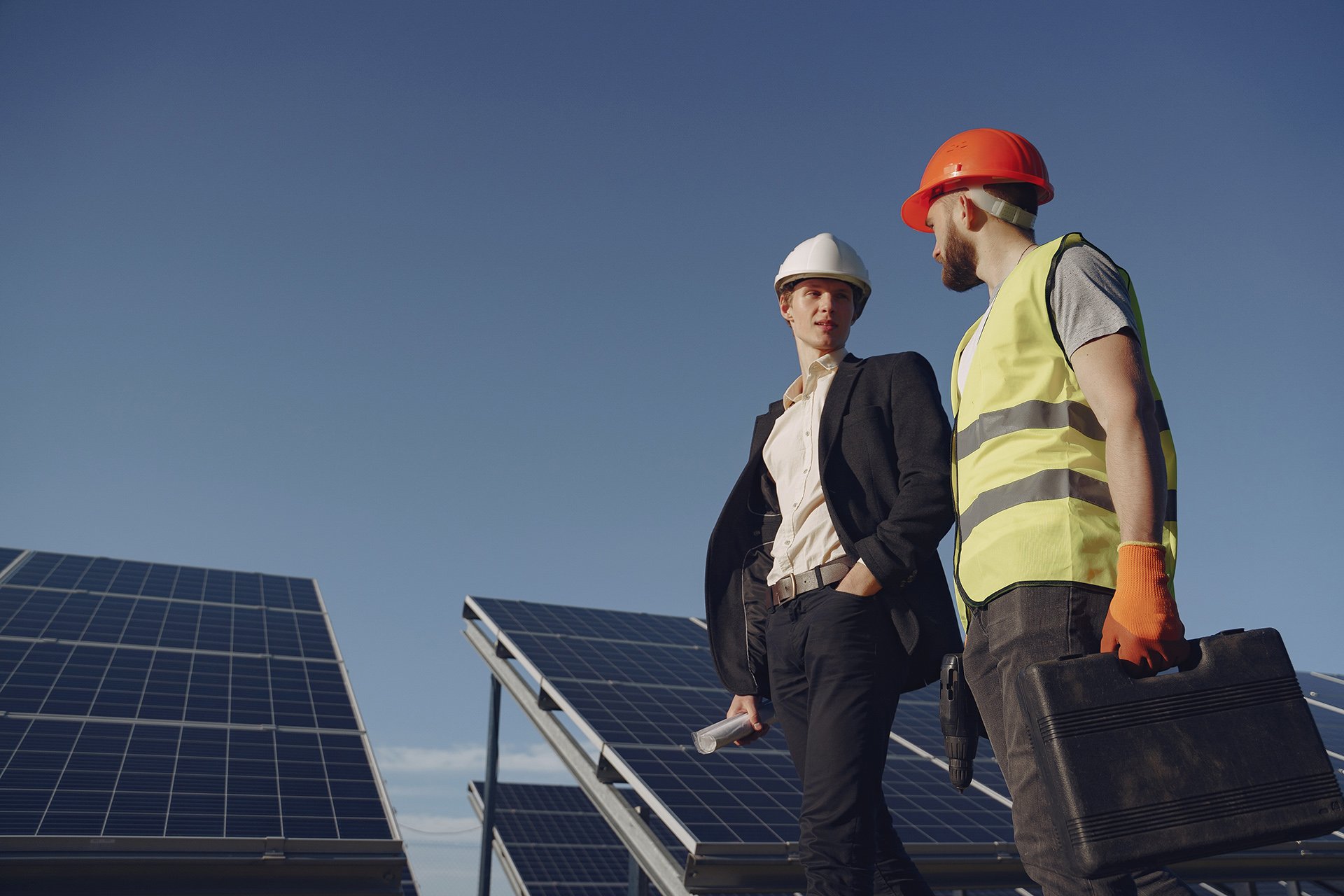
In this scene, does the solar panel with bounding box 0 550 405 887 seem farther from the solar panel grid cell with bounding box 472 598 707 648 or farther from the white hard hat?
the white hard hat

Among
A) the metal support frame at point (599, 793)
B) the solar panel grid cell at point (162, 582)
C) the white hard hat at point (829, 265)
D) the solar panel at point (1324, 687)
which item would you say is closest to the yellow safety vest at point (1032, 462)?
the white hard hat at point (829, 265)

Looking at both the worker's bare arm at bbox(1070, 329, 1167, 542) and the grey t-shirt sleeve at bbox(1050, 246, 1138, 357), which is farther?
the grey t-shirt sleeve at bbox(1050, 246, 1138, 357)

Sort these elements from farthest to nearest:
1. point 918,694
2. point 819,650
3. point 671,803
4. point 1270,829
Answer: point 918,694, point 671,803, point 819,650, point 1270,829

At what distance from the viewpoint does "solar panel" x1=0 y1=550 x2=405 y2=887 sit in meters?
6.31

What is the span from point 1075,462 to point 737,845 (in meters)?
4.91

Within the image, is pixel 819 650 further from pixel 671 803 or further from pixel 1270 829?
pixel 671 803

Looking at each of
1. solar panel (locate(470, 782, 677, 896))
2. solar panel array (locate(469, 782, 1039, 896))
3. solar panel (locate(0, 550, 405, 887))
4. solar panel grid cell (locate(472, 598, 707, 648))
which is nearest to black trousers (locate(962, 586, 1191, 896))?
solar panel (locate(0, 550, 405, 887))

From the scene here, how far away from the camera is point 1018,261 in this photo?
2.30 m

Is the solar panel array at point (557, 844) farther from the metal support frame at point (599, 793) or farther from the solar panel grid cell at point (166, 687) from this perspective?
the solar panel grid cell at point (166, 687)

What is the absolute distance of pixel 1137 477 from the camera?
1804 mm

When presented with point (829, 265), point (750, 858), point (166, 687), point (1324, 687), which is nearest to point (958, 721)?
→ point (829, 265)

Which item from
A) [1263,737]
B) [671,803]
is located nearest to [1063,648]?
[1263,737]

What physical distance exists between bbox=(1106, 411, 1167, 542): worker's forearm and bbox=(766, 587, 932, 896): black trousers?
0.77 meters

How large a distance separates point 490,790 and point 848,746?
8682 mm
